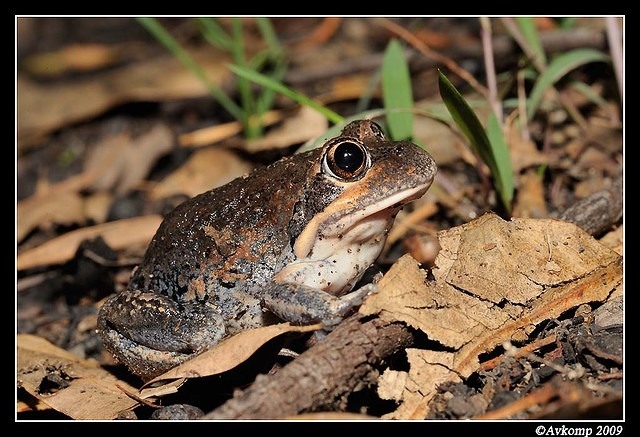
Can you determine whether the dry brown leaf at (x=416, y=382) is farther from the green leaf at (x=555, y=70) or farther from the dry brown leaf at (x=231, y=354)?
the green leaf at (x=555, y=70)

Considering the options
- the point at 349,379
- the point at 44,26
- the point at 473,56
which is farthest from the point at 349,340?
the point at 44,26

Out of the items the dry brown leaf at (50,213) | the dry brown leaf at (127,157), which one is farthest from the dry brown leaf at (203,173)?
the dry brown leaf at (50,213)

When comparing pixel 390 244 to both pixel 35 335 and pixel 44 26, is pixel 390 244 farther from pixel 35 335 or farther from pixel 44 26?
A: pixel 44 26

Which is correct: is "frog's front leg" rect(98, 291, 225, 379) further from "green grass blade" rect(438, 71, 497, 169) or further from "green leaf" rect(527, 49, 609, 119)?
"green leaf" rect(527, 49, 609, 119)

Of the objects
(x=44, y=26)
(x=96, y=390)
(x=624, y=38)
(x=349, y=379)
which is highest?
(x=44, y=26)

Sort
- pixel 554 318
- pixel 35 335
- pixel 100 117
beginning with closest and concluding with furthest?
pixel 554 318 < pixel 35 335 < pixel 100 117

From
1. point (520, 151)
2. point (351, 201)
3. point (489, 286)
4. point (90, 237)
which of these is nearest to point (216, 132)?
point (90, 237)

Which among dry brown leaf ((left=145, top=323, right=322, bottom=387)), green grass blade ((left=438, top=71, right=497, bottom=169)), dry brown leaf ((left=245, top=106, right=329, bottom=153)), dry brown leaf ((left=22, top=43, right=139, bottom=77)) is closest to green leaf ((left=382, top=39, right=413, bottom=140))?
green grass blade ((left=438, top=71, right=497, bottom=169))
